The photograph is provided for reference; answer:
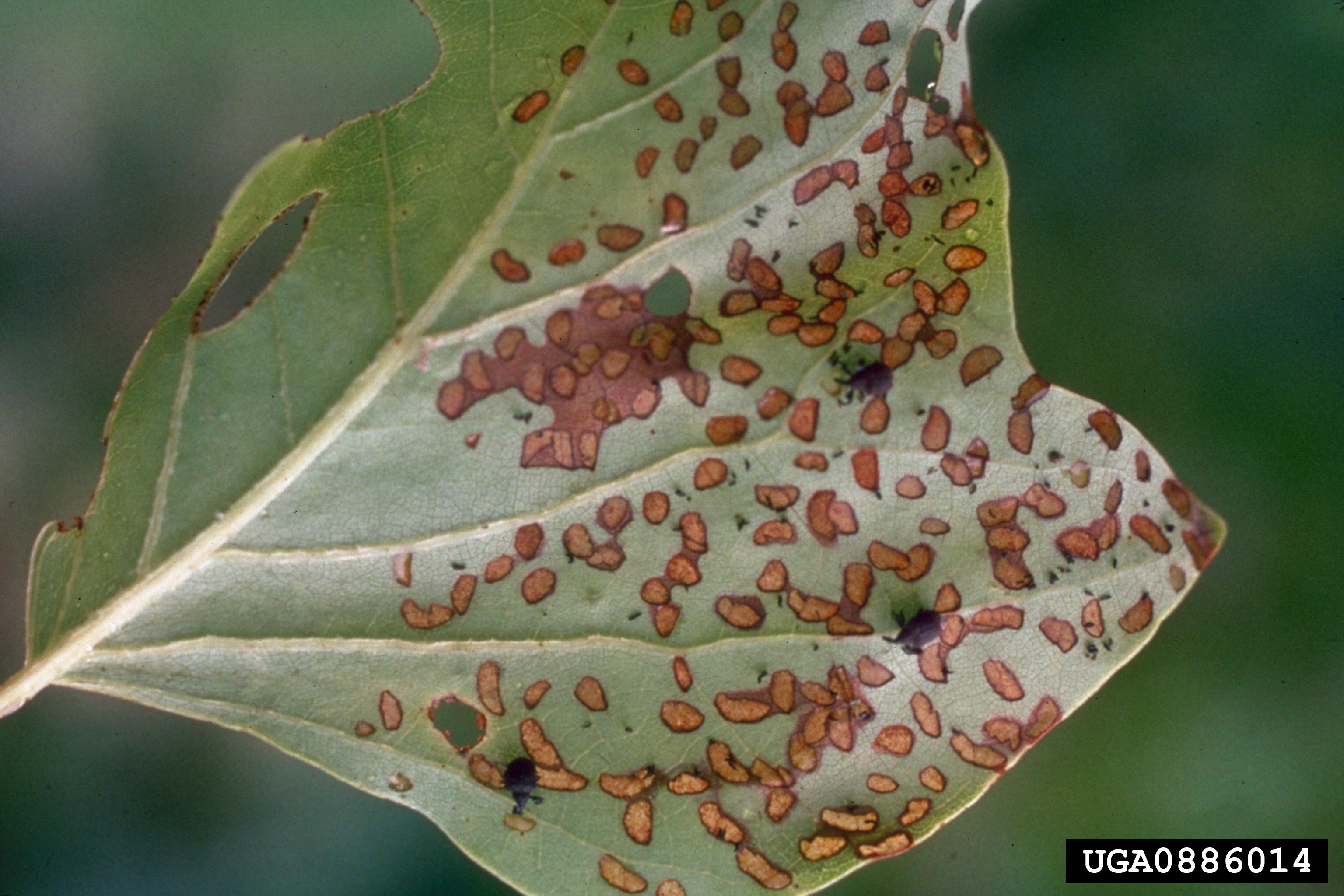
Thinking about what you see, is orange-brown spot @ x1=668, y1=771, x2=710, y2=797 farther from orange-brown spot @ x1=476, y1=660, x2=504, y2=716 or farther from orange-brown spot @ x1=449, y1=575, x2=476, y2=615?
orange-brown spot @ x1=449, y1=575, x2=476, y2=615

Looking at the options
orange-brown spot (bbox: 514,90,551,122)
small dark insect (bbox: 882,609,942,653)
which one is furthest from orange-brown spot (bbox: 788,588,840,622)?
orange-brown spot (bbox: 514,90,551,122)

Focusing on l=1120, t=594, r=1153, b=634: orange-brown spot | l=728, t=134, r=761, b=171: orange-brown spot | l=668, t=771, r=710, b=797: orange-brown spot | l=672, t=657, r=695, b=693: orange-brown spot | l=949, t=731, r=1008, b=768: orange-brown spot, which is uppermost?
l=728, t=134, r=761, b=171: orange-brown spot

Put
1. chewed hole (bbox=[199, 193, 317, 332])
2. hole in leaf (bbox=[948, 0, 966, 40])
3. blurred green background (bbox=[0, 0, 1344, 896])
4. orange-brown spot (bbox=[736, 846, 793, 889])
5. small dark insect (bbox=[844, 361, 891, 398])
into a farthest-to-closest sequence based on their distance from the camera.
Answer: blurred green background (bbox=[0, 0, 1344, 896]) → chewed hole (bbox=[199, 193, 317, 332]) → orange-brown spot (bbox=[736, 846, 793, 889]) → small dark insect (bbox=[844, 361, 891, 398]) → hole in leaf (bbox=[948, 0, 966, 40])

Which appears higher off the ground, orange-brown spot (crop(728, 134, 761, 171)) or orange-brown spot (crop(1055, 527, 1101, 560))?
orange-brown spot (crop(728, 134, 761, 171))

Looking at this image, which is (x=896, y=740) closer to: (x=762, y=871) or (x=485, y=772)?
(x=762, y=871)

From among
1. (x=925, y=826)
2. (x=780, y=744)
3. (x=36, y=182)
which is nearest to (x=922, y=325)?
(x=780, y=744)

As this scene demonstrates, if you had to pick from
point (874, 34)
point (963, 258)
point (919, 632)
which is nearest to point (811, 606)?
point (919, 632)

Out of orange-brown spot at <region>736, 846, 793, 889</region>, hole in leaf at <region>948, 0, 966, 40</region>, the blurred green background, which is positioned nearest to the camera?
hole in leaf at <region>948, 0, 966, 40</region>
